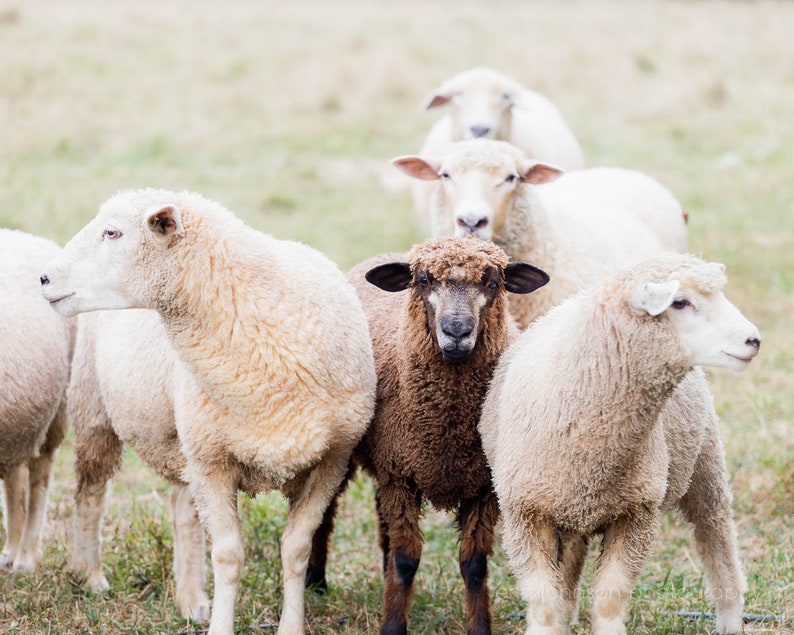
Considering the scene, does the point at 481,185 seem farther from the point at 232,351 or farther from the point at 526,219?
the point at 232,351

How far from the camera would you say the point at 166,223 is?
3.61 m

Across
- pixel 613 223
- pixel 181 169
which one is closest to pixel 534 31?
pixel 181 169

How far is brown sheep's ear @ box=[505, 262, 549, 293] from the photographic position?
12.6 feet

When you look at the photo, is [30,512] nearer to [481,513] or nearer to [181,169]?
[481,513]

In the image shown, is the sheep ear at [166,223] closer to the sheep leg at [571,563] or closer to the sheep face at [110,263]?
the sheep face at [110,263]

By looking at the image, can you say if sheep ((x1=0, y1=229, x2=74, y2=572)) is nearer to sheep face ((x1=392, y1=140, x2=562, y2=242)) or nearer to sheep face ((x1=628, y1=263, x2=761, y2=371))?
sheep face ((x1=392, y1=140, x2=562, y2=242))

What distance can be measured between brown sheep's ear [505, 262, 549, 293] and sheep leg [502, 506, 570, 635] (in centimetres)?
78

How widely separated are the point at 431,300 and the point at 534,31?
16095 millimetres

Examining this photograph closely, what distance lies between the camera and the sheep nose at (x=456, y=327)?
3537 millimetres

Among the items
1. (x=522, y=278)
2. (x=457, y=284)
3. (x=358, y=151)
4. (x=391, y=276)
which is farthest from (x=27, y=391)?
(x=358, y=151)

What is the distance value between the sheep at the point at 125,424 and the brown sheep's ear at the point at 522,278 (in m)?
1.20

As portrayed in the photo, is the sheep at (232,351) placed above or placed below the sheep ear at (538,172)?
Answer: below

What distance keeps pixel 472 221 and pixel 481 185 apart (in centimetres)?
25

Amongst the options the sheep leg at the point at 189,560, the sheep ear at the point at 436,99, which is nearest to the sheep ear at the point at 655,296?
the sheep leg at the point at 189,560
